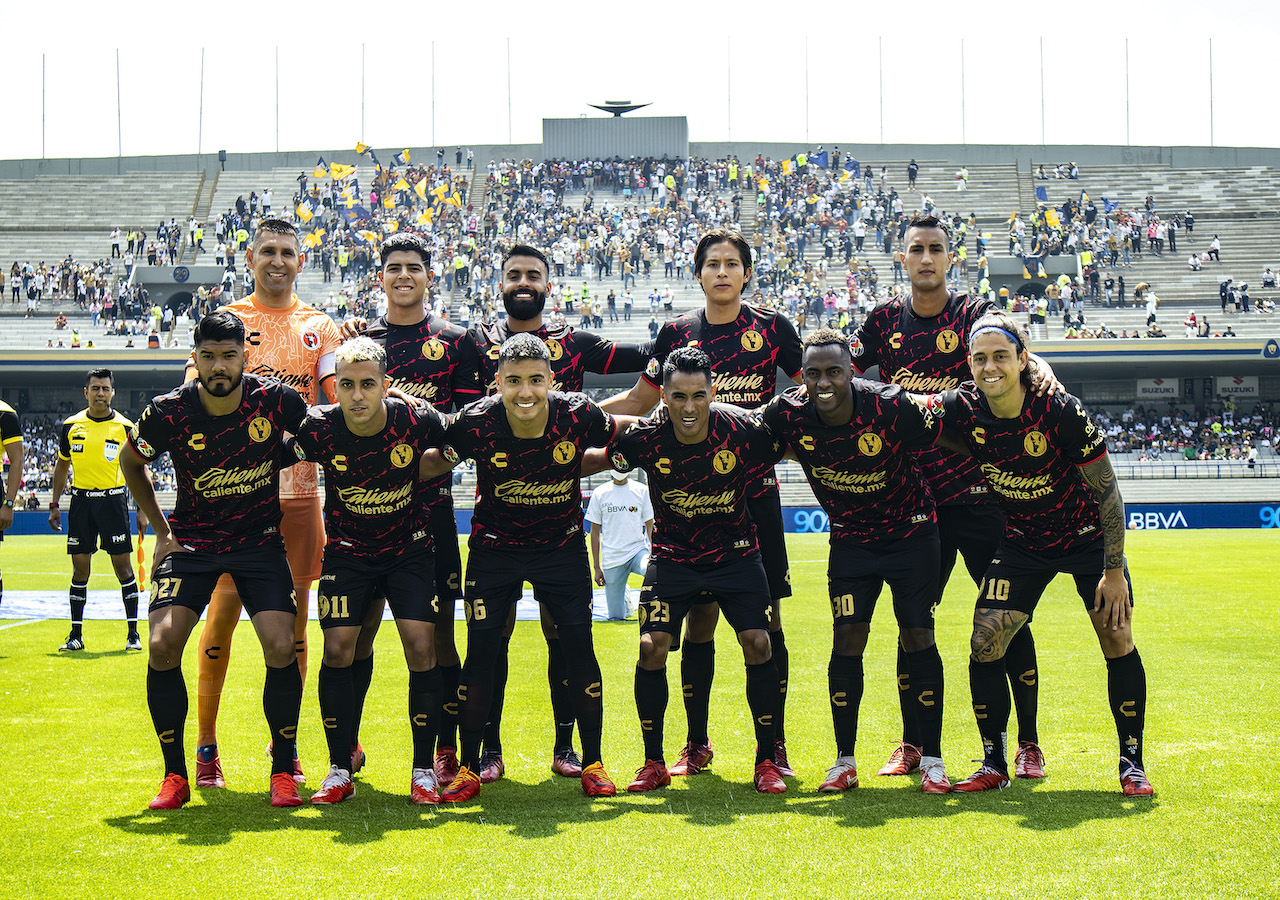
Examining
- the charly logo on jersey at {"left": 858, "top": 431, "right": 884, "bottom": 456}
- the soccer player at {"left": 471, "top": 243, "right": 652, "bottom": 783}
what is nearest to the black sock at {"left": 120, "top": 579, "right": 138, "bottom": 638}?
the soccer player at {"left": 471, "top": 243, "right": 652, "bottom": 783}

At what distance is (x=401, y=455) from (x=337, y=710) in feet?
4.54

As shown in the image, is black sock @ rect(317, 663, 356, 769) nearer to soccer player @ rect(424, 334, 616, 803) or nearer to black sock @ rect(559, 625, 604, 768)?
soccer player @ rect(424, 334, 616, 803)

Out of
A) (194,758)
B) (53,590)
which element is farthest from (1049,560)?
(53,590)

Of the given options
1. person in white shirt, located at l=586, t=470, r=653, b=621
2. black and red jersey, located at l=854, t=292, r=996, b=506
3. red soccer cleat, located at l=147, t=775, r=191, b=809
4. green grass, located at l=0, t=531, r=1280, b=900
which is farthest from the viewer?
person in white shirt, located at l=586, t=470, r=653, b=621

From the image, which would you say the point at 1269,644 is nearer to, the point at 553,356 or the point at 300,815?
the point at 553,356

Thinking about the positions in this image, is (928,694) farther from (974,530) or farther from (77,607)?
(77,607)

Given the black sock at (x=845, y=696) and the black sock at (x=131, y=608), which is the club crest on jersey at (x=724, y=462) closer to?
the black sock at (x=845, y=696)

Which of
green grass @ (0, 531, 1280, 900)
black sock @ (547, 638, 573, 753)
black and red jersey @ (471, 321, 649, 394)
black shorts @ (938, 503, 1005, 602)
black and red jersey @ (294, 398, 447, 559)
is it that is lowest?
green grass @ (0, 531, 1280, 900)

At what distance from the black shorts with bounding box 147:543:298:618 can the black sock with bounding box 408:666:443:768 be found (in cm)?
81

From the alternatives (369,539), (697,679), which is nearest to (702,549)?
(697,679)

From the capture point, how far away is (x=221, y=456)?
595 centimetres

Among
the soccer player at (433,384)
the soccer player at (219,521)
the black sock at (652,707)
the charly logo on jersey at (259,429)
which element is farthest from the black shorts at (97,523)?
the black sock at (652,707)

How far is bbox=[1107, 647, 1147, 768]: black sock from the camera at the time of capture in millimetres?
5699

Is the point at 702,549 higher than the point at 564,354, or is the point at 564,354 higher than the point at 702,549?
the point at 564,354
